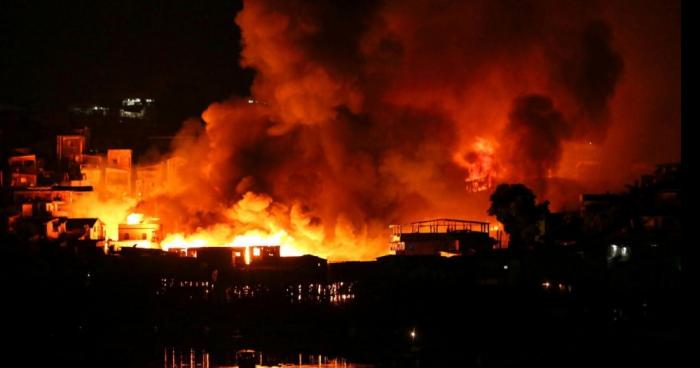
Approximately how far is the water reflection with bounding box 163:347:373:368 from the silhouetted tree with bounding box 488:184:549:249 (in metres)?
7.37

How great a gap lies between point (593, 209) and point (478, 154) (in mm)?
3818

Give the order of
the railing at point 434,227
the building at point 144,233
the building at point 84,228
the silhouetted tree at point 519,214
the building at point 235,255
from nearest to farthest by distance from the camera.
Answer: the building at point 235,255 < the silhouetted tree at point 519,214 < the railing at point 434,227 < the building at point 144,233 < the building at point 84,228

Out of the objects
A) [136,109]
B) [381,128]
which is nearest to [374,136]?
[381,128]

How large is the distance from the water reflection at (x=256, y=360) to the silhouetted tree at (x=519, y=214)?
737 centimetres

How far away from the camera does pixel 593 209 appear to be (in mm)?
26484

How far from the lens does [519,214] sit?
2456 cm

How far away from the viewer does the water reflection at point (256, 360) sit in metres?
18.2

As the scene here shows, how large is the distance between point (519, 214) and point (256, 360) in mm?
8930

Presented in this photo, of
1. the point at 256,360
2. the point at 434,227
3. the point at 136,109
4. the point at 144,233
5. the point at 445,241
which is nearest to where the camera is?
the point at 256,360

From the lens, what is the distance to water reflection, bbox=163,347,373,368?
59.7 feet

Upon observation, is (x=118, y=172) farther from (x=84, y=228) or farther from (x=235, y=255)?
(x=235, y=255)

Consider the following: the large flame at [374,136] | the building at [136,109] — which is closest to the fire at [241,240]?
the large flame at [374,136]

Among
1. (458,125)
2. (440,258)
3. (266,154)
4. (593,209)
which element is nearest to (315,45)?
(266,154)

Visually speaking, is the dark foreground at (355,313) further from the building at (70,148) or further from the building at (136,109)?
the building at (136,109)
